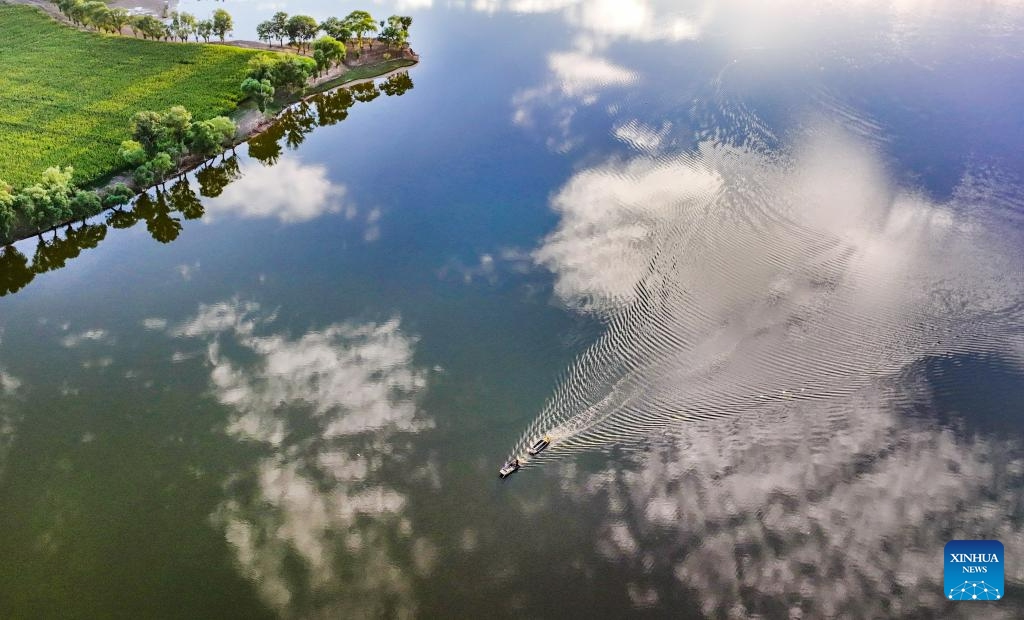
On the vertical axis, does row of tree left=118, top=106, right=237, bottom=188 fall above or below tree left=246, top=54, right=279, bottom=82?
below

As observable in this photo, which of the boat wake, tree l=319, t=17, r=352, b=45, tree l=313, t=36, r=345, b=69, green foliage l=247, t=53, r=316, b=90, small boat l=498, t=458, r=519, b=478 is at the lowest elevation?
small boat l=498, t=458, r=519, b=478

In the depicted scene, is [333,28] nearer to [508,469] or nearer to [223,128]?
[223,128]

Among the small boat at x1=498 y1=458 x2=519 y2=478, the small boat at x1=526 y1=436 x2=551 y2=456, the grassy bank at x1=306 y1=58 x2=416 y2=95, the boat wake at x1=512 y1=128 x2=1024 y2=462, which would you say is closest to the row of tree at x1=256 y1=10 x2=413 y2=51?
the grassy bank at x1=306 y1=58 x2=416 y2=95

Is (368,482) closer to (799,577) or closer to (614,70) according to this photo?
(799,577)

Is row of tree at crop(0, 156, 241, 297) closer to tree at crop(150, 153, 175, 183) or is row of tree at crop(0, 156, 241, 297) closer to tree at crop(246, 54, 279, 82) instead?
tree at crop(150, 153, 175, 183)

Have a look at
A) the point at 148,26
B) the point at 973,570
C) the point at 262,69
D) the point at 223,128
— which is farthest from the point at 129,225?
the point at 973,570

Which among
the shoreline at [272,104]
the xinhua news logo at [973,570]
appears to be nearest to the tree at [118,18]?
the shoreline at [272,104]

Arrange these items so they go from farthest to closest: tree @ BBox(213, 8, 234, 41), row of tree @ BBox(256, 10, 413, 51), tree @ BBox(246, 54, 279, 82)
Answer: tree @ BBox(213, 8, 234, 41)
row of tree @ BBox(256, 10, 413, 51)
tree @ BBox(246, 54, 279, 82)

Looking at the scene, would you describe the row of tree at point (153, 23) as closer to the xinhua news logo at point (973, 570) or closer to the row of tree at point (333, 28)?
the row of tree at point (333, 28)
